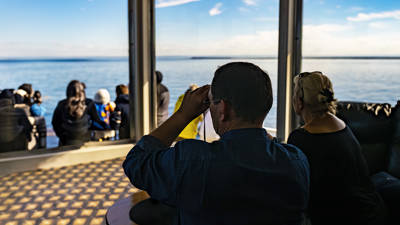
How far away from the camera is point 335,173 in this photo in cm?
170

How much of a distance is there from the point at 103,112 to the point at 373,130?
3.79 meters

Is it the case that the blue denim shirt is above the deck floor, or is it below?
above

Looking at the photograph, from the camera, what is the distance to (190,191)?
38.4 inches

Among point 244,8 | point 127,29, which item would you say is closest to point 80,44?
point 127,29

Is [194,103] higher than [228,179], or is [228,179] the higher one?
[194,103]

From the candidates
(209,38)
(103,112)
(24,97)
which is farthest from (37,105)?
(209,38)

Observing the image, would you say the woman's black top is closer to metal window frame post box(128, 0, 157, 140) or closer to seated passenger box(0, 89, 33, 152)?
metal window frame post box(128, 0, 157, 140)

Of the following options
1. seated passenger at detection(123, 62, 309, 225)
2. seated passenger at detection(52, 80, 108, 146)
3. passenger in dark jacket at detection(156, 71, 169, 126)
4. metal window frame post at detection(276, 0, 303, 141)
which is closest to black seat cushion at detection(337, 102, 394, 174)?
metal window frame post at detection(276, 0, 303, 141)

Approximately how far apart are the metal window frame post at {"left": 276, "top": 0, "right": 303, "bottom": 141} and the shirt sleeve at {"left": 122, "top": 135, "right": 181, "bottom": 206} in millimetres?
3103

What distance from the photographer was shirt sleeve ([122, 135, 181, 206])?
0.98 meters

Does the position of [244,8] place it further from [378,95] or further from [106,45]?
[106,45]

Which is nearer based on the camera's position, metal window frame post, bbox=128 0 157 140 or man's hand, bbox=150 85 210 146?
man's hand, bbox=150 85 210 146

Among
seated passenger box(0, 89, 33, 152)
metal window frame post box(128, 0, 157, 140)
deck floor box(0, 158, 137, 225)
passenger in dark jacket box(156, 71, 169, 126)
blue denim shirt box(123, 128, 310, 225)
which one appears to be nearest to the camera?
blue denim shirt box(123, 128, 310, 225)

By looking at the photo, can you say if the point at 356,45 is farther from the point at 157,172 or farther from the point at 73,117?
the point at 73,117
